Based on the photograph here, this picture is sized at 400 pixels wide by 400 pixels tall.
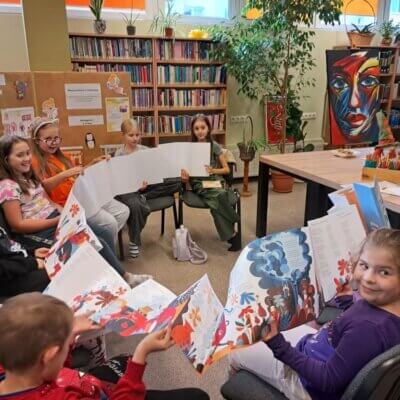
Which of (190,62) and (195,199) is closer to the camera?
(195,199)

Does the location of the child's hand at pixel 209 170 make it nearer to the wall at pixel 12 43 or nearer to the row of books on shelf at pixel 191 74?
the row of books on shelf at pixel 191 74

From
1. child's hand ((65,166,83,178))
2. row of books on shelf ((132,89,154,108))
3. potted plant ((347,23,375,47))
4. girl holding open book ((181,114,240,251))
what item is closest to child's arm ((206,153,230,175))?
girl holding open book ((181,114,240,251))

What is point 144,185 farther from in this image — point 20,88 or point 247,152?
point 247,152

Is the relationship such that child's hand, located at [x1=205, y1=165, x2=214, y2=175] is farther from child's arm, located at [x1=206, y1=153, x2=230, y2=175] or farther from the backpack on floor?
the backpack on floor

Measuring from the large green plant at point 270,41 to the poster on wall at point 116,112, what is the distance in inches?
54.7

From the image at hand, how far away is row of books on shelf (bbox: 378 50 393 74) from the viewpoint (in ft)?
16.5

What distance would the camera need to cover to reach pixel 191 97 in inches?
173

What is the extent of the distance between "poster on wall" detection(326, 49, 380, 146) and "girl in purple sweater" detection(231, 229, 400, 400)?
253 centimetres

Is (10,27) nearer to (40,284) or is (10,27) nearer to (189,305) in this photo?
(40,284)

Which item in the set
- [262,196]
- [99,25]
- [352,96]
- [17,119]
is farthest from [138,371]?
[99,25]

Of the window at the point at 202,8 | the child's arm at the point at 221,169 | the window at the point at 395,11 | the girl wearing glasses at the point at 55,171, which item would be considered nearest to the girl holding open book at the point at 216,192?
the child's arm at the point at 221,169

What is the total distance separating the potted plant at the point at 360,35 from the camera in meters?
4.66

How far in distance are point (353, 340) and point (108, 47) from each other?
149 inches

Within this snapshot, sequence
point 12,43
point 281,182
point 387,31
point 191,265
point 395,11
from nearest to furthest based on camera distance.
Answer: point 191,265, point 12,43, point 281,182, point 387,31, point 395,11
